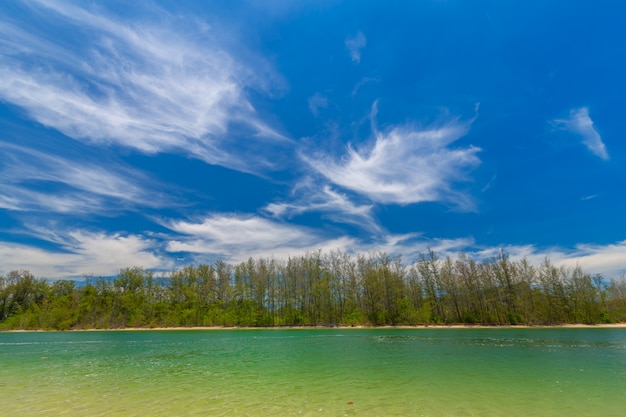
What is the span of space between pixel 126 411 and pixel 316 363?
12857 millimetres

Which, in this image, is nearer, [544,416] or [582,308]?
[544,416]

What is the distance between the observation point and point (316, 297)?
89.1m

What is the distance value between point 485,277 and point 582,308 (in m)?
22.8

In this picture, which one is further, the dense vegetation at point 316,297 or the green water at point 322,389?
the dense vegetation at point 316,297

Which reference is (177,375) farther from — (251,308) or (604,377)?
(251,308)

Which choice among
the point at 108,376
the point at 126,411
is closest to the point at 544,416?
the point at 126,411

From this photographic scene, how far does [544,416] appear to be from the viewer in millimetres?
8695

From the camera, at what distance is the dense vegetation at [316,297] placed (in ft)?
256

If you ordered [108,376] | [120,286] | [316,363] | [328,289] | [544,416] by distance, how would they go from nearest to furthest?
[544,416]
[108,376]
[316,363]
[328,289]
[120,286]

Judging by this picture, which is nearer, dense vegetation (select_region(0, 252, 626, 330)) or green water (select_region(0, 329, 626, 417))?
green water (select_region(0, 329, 626, 417))

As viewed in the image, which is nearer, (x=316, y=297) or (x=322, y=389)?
(x=322, y=389)

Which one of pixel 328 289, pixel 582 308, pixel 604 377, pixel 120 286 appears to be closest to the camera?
pixel 604 377

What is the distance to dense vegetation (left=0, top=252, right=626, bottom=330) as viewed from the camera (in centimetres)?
7806

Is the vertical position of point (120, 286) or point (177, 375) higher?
point (120, 286)
